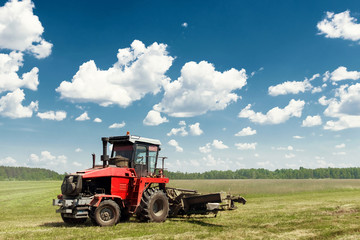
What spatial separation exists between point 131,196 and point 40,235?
4.09 metres

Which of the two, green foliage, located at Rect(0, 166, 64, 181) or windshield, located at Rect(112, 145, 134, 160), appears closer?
windshield, located at Rect(112, 145, 134, 160)

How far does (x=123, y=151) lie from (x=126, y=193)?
1894mm

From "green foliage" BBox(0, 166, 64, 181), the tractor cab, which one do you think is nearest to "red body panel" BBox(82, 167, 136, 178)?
the tractor cab

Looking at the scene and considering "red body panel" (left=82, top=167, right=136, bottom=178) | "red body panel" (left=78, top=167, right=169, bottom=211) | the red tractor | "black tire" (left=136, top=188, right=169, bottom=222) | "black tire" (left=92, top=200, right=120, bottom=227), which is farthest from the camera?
"black tire" (left=136, top=188, right=169, bottom=222)

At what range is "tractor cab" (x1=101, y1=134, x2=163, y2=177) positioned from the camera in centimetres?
1401

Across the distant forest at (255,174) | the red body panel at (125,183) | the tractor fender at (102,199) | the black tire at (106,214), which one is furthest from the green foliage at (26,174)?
the black tire at (106,214)

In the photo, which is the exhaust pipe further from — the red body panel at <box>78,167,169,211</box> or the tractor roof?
the tractor roof

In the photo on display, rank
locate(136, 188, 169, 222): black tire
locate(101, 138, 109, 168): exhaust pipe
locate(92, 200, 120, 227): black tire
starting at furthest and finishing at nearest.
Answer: locate(101, 138, 109, 168): exhaust pipe
locate(136, 188, 169, 222): black tire
locate(92, 200, 120, 227): black tire

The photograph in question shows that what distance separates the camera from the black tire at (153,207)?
13391mm

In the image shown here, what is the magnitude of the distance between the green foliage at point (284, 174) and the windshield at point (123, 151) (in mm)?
142785

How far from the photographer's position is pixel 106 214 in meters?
12.3

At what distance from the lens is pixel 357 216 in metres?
14.1

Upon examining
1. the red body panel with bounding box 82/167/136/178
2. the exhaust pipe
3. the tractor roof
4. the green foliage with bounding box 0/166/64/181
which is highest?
the tractor roof

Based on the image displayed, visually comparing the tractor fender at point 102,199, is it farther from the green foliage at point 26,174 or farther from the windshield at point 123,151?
the green foliage at point 26,174
